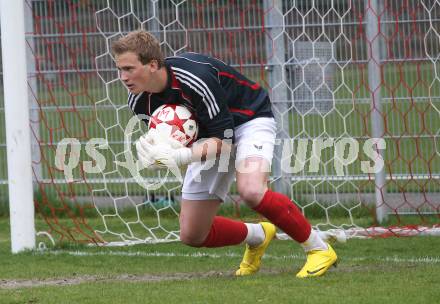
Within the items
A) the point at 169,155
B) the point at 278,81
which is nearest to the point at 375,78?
the point at 278,81

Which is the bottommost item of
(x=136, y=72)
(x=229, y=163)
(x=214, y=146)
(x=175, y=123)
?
(x=229, y=163)

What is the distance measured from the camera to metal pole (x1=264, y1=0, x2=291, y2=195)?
8.81 m

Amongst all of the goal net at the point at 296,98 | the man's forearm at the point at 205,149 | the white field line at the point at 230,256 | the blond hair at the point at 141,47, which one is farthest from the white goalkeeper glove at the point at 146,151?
the goal net at the point at 296,98

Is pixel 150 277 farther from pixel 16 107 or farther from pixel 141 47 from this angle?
pixel 16 107

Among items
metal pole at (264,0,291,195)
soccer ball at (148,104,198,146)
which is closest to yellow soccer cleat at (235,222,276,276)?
soccer ball at (148,104,198,146)

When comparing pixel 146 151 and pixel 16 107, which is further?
pixel 16 107

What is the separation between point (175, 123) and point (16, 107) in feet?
6.38

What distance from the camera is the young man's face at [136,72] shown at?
18.7 ft

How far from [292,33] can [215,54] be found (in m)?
0.68

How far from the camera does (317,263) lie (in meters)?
6.00

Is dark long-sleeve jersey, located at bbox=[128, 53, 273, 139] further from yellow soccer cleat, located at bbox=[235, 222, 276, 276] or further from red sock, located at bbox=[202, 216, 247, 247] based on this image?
yellow soccer cleat, located at bbox=[235, 222, 276, 276]

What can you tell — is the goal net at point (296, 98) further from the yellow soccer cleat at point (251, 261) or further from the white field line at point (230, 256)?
the yellow soccer cleat at point (251, 261)

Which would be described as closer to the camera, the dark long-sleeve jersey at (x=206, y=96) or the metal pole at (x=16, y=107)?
the dark long-sleeve jersey at (x=206, y=96)

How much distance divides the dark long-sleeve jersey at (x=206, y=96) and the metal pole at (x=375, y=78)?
8.86 ft
